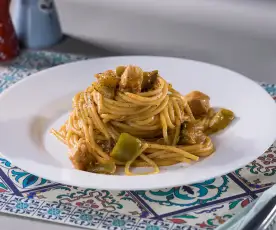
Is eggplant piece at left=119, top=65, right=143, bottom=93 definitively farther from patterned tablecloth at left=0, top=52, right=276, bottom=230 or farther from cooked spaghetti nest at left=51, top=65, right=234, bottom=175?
patterned tablecloth at left=0, top=52, right=276, bottom=230

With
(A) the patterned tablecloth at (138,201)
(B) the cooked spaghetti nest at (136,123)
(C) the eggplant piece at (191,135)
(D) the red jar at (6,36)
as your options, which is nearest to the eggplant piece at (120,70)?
(B) the cooked spaghetti nest at (136,123)

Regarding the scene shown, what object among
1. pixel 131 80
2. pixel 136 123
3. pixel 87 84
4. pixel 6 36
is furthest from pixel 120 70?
pixel 6 36

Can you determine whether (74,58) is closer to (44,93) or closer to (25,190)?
(44,93)

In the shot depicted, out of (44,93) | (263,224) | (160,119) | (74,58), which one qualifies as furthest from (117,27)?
(263,224)

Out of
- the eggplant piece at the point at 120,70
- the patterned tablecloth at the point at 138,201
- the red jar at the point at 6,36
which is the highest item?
the eggplant piece at the point at 120,70

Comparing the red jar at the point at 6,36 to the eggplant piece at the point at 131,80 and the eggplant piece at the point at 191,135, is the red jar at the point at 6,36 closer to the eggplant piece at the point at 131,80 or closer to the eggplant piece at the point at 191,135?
the eggplant piece at the point at 131,80

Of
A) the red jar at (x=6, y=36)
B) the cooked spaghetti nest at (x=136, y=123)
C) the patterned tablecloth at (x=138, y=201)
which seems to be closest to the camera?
the patterned tablecloth at (x=138, y=201)

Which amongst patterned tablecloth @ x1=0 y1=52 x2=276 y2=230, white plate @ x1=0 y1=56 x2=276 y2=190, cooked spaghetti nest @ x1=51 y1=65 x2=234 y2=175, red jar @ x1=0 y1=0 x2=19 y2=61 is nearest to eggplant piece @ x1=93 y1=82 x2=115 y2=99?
cooked spaghetti nest @ x1=51 y1=65 x2=234 y2=175
